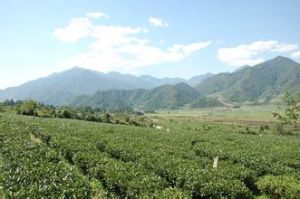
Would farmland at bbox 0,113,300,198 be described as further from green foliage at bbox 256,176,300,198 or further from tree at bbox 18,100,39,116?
tree at bbox 18,100,39,116

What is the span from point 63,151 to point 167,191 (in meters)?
20.0

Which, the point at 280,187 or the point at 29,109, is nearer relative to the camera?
the point at 280,187

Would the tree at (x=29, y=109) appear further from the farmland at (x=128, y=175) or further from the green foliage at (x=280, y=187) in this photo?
the green foliage at (x=280, y=187)

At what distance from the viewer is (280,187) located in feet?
101

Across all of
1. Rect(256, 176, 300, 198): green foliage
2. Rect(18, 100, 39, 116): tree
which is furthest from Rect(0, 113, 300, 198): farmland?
Rect(18, 100, 39, 116): tree

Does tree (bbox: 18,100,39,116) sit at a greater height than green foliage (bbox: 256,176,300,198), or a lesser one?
greater

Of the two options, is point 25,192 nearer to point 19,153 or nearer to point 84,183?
point 84,183

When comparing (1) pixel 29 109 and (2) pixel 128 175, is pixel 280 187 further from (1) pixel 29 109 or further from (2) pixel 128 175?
(1) pixel 29 109

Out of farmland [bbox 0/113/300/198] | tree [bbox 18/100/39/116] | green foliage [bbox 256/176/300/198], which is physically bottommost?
green foliage [bbox 256/176/300/198]

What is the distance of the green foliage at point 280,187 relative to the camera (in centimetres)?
2965

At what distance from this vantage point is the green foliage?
29647mm

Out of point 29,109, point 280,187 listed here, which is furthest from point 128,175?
point 29,109

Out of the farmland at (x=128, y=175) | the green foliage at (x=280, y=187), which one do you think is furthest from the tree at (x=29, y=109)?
the green foliage at (x=280, y=187)

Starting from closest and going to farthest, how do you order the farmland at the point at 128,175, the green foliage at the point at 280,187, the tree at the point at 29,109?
the farmland at the point at 128,175, the green foliage at the point at 280,187, the tree at the point at 29,109
